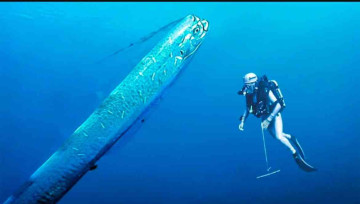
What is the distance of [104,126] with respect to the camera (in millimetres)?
1780

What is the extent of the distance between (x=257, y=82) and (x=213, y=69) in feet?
60.5


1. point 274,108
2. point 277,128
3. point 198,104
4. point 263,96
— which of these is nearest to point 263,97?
point 263,96

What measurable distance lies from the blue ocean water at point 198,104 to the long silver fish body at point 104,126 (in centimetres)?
1221

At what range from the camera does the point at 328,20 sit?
20.6m

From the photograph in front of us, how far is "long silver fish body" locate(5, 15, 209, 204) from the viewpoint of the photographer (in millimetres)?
1684

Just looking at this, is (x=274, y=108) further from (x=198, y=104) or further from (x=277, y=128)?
(x=198, y=104)

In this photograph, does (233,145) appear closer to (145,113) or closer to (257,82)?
(257,82)

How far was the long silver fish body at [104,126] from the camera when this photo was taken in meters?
1.68

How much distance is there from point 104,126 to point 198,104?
19.6 meters

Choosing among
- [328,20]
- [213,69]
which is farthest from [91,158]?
[328,20]

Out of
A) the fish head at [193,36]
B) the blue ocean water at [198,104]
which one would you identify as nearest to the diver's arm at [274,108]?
the fish head at [193,36]

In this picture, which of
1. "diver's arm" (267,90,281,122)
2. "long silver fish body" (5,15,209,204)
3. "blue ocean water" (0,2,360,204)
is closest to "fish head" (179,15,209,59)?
"long silver fish body" (5,15,209,204)

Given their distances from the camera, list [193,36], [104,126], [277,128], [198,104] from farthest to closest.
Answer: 1. [198,104]
2. [277,128]
3. [193,36]
4. [104,126]

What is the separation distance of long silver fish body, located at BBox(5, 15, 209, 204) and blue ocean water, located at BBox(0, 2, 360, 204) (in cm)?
1221
